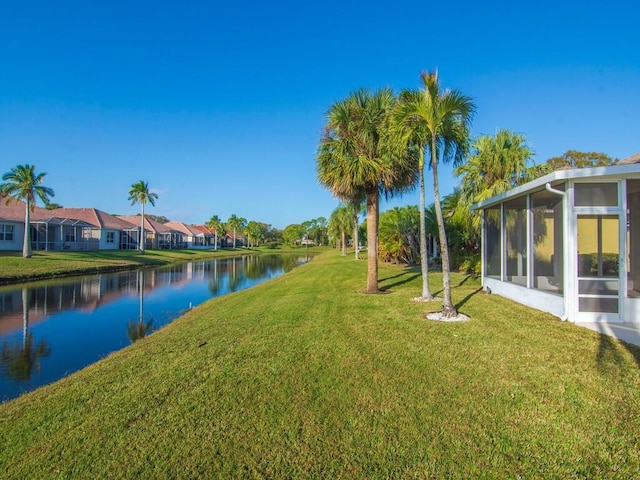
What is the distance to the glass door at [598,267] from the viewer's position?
7.68 metres

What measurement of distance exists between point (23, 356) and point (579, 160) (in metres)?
41.0

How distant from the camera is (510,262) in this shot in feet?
37.7

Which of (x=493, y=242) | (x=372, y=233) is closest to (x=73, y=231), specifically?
(x=372, y=233)

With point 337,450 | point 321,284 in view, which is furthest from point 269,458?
point 321,284

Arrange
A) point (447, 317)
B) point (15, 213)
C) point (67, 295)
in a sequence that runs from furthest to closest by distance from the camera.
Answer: point (15, 213) → point (67, 295) → point (447, 317)

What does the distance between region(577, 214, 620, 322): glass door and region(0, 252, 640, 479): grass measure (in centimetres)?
100

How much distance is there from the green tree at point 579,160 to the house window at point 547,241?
28.2 m

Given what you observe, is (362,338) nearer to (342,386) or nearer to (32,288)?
(342,386)

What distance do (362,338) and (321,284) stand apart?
31.4 ft

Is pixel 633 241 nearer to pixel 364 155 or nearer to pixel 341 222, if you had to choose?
pixel 364 155

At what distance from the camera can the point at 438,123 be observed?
29.3 feet

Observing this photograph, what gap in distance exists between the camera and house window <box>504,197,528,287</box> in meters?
10.4

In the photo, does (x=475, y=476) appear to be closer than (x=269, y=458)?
Yes

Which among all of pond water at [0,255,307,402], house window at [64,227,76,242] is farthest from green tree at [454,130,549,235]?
house window at [64,227,76,242]
